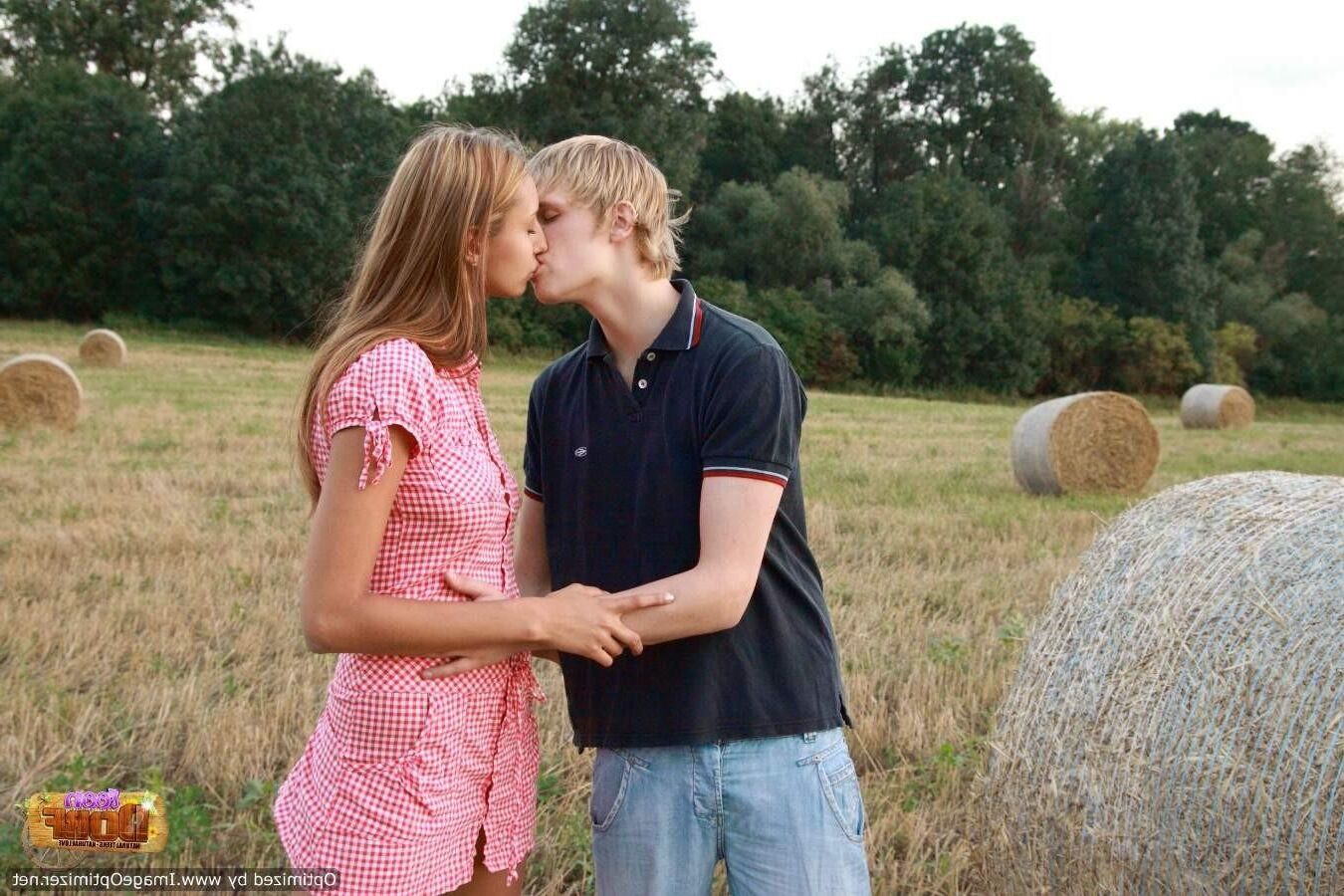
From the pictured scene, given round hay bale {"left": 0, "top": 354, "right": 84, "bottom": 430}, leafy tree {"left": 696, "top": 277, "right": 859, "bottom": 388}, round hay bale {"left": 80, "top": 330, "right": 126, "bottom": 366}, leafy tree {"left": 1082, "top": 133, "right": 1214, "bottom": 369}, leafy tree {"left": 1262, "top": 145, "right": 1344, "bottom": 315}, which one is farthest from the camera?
leafy tree {"left": 1262, "top": 145, "right": 1344, "bottom": 315}

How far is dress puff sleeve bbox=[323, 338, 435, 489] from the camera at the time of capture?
6.24 feet

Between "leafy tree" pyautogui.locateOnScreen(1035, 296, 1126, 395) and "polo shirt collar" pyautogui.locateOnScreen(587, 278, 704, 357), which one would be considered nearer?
"polo shirt collar" pyautogui.locateOnScreen(587, 278, 704, 357)

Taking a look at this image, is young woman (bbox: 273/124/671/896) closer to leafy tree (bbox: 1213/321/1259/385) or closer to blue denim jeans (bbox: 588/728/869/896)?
blue denim jeans (bbox: 588/728/869/896)

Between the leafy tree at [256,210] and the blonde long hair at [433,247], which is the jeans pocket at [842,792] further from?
the leafy tree at [256,210]

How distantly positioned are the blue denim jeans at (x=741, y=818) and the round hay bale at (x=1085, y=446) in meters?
10.0

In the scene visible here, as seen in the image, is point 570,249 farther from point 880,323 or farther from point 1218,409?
point 880,323

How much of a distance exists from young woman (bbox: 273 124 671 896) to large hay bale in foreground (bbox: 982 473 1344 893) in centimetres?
157

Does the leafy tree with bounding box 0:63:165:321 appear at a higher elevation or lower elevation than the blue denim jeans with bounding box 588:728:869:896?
higher

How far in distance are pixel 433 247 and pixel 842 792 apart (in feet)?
4.11

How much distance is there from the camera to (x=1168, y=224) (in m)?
51.0

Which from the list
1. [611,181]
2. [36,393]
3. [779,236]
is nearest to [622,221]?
[611,181]

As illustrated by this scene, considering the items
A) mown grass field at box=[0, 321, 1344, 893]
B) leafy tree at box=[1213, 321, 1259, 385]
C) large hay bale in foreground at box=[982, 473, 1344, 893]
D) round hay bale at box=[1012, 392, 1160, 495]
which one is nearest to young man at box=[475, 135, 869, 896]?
mown grass field at box=[0, 321, 1344, 893]

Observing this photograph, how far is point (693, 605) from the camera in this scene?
79.2 inches

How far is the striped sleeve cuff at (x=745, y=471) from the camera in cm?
205
